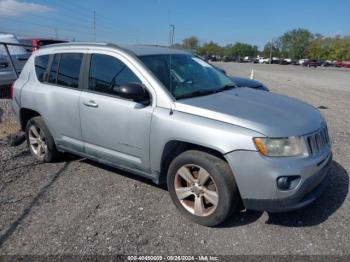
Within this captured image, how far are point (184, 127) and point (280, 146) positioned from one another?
3.04 feet

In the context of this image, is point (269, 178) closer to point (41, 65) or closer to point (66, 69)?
point (66, 69)

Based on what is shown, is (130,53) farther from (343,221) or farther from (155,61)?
(343,221)

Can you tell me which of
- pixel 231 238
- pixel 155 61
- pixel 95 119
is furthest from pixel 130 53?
pixel 231 238

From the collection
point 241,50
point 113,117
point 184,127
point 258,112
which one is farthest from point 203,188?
point 241,50

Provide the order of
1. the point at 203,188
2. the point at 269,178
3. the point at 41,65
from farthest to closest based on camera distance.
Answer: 1. the point at 41,65
2. the point at 203,188
3. the point at 269,178

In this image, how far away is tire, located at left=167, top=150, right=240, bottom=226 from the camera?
10.2 ft

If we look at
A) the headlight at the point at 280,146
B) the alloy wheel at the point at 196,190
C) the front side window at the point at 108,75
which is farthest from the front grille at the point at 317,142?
the front side window at the point at 108,75

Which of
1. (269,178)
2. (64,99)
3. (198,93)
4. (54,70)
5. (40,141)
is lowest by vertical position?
(40,141)

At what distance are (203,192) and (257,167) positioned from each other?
696 mm

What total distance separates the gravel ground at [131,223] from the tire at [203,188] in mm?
150

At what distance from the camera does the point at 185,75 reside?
399 centimetres

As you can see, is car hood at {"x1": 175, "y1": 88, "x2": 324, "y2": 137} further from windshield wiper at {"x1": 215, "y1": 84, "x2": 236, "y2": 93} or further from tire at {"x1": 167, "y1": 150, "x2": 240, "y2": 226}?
tire at {"x1": 167, "y1": 150, "x2": 240, "y2": 226}

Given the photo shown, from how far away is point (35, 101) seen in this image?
4.73 metres

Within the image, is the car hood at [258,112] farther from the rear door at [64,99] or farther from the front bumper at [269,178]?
the rear door at [64,99]
